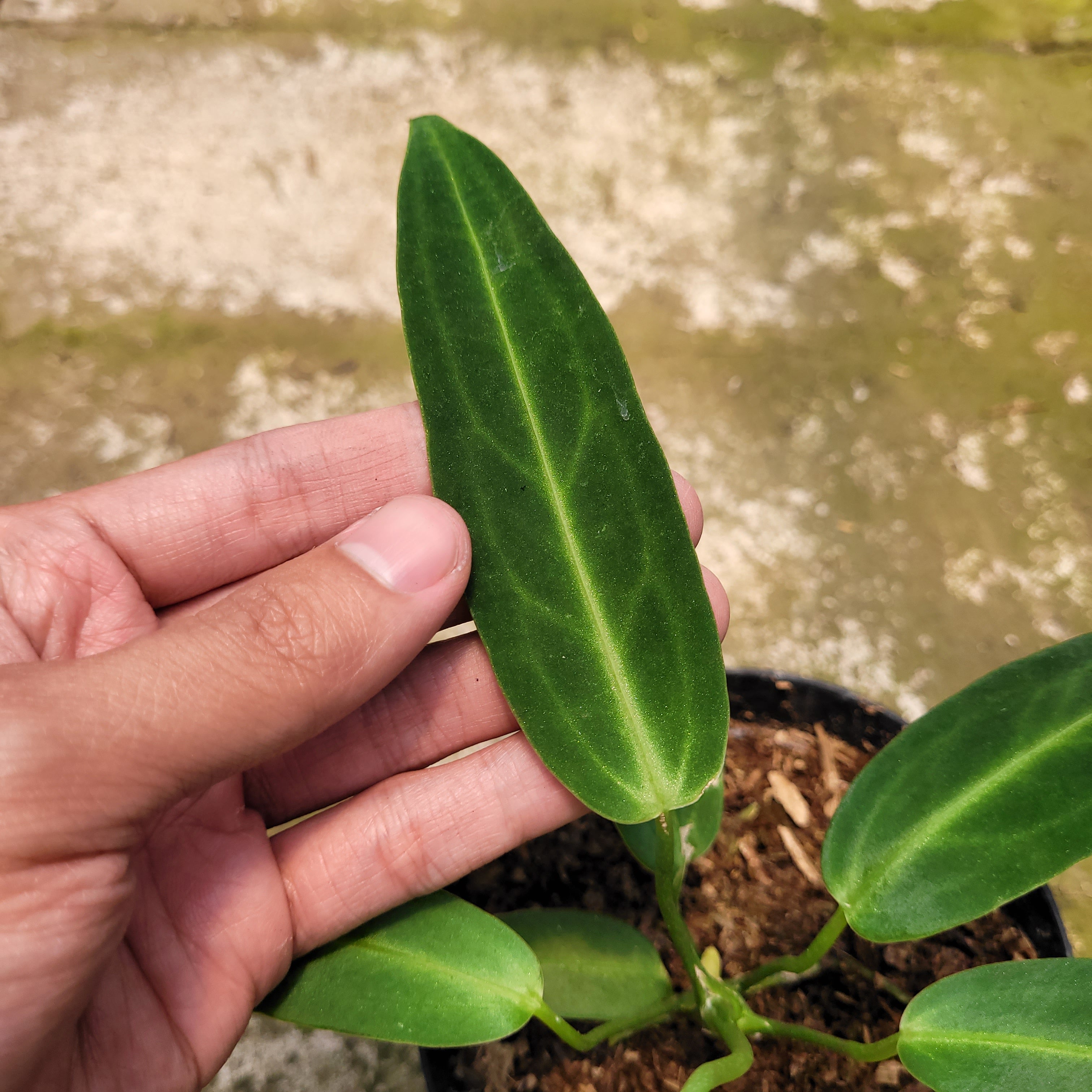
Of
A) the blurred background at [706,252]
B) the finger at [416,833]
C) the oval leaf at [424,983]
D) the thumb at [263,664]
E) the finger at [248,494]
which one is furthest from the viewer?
the blurred background at [706,252]

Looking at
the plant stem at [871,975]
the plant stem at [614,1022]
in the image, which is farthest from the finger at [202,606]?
the plant stem at [871,975]

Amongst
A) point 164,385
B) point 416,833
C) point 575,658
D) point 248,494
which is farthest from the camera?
point 164,385

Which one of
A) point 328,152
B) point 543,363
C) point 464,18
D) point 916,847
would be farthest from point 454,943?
point 464,18

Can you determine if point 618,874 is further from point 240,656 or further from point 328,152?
point 328,152

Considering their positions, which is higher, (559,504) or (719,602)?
(559,504)

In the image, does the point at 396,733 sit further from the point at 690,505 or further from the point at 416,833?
the point at 690,505

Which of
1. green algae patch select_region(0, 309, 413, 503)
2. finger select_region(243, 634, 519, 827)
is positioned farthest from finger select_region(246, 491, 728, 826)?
green algae patch select_region(0, 309, 413, 503)

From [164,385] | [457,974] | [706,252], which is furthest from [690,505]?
[164,385]

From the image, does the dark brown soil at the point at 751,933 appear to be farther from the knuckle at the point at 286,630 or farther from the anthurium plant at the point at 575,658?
the knuckle at the point at 286,630
